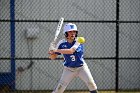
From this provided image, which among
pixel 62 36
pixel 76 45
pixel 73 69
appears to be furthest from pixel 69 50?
pixel 62 36

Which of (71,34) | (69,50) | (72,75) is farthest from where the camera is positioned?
(72,75)

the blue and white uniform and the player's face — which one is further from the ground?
the player's face

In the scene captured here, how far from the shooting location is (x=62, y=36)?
33.8ft

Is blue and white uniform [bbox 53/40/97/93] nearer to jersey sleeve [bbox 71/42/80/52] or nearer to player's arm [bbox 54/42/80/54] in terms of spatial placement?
jersey sleeve [bbox 71/42/80/52]

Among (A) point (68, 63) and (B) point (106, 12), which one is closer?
(A) point (68, 63)

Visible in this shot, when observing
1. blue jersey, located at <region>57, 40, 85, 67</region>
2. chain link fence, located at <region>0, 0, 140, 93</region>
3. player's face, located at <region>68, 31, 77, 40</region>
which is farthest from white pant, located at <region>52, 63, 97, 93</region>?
chain link fence, located at <region>0, 0, 140, 93</region>

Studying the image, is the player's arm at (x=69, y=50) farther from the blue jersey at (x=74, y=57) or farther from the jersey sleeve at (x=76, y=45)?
the blue jersey at (x=74, y=57)

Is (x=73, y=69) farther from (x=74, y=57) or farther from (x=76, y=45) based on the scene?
(x=76, y=45)

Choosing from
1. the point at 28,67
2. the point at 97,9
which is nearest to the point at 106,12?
the point at 97,9

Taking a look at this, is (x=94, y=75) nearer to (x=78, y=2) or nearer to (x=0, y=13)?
(x=78, y=2)

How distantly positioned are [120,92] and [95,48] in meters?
1.28

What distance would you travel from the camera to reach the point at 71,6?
10391 mm

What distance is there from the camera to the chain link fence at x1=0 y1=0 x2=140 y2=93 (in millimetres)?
10172

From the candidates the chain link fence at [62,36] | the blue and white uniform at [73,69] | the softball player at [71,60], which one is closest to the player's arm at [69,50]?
the softball player at [71,60]
